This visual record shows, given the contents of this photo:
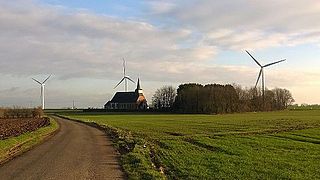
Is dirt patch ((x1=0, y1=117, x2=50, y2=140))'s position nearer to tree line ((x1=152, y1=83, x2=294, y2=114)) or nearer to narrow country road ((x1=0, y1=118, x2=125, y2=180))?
narrow country road ((x1=0, y1=118, x2=125, y2=180))

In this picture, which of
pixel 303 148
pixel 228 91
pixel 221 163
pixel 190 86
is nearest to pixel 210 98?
pixel 228 91

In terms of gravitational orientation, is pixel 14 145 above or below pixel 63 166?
above

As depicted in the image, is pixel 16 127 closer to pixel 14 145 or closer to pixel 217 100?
pixel 14 145

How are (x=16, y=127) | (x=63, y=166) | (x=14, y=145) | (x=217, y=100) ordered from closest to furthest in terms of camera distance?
(x=63, y=166) → (x=14, y=145) → (x=16, y=127) → (x=217, y=100)

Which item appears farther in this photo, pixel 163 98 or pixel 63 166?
pixel 163 98

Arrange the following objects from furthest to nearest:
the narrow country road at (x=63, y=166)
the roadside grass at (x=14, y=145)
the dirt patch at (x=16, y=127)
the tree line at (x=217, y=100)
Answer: the tree line at (x=217, y=100) < the dirt patch at (x=16, y=127) < the roadside grass at (x=14, y=145) < the narrow country road at (x=63, y=166)

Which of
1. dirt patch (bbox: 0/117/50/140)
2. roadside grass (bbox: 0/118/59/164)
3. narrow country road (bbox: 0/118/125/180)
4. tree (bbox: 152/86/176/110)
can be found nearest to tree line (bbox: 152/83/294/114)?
tree (bbox: 152/86/176/110)

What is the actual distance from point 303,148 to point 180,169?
1400 cm

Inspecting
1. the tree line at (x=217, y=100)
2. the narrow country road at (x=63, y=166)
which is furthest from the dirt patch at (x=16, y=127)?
the tree line at (x=217, y=100)

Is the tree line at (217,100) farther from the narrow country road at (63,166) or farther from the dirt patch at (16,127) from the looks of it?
the narrow country road at (63,166)

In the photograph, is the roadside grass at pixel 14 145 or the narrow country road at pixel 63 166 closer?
the narrow country road at pixel 63 166

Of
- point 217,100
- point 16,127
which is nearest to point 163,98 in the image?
point 217,100

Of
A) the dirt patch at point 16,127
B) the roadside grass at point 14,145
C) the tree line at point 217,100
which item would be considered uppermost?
the tree line at point 217,100

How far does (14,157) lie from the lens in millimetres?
22859
